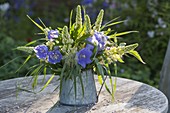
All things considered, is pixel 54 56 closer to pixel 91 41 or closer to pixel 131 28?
pixel 91 41

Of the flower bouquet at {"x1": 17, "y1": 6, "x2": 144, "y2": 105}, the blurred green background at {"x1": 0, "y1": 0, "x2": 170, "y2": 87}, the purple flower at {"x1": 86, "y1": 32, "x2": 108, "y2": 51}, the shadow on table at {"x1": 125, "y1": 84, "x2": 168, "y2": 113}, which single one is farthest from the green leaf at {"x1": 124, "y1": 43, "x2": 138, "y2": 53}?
the blurred green background at {"x1": 0, "y1": 0, "x2": 170, "y2": 87}

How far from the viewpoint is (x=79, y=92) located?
1845 mm

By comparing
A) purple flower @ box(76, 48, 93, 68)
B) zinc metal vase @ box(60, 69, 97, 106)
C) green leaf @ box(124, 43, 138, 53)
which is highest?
green leaf @ box(124, 43, 138, 53)

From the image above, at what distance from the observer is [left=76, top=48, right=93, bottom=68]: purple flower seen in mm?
1723

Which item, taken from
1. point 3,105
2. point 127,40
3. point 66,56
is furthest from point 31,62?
point 66,56

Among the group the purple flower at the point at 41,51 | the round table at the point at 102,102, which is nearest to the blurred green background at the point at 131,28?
the round table at the point at 102,102

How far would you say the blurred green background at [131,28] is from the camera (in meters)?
3.54

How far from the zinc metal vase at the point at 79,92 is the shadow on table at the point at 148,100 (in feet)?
0.58

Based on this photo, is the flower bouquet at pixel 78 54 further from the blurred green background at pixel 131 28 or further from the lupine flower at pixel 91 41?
the blurred green background at pixel 131 28

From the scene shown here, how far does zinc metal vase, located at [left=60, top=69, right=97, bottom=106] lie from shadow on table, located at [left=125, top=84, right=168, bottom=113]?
7.0 inches

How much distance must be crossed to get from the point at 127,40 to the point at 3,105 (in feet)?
6.71

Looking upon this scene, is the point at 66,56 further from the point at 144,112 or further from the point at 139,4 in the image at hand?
the point at 139,4

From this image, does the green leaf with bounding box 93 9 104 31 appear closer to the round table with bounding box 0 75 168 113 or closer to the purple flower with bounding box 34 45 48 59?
the purple flower with bounding box 34 45 48 59

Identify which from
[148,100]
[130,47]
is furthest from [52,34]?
[148,100]
